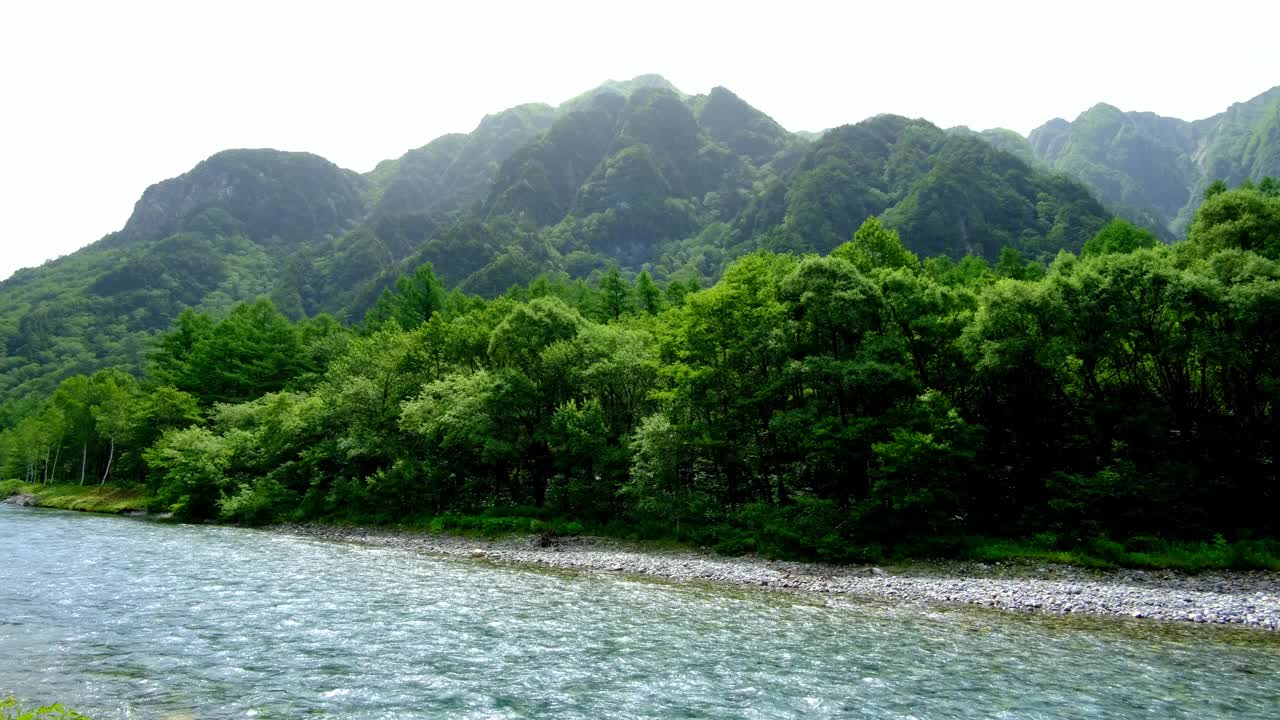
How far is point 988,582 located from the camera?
87.1ft

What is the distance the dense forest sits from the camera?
99.5ft

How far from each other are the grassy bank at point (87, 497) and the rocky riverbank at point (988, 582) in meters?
45.9

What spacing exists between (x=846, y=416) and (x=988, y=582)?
33.6ft

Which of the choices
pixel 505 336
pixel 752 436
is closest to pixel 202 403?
pixel 505 336

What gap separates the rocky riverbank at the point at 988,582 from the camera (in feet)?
74.2

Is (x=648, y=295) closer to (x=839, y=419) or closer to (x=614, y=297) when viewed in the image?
(x=614, y=297)

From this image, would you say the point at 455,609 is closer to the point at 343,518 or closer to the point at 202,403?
the point at 343,518

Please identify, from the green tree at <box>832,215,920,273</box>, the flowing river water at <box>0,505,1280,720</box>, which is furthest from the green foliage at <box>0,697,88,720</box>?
the green tree at <box>832,215,920,273</box>

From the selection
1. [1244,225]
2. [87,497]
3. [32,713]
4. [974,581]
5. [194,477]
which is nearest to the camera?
[32,713]

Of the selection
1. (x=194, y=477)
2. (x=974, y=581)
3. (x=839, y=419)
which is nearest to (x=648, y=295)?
(x=194, y=477)

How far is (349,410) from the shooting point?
171 feet

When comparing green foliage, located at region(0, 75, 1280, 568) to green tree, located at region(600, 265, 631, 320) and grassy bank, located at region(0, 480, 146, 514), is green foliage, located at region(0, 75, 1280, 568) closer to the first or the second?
grassy bank, located at region(0, 480, 146, 514)

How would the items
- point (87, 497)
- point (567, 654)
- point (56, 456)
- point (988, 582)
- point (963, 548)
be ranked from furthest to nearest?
point (56, 456)
point (87, 497)
point (963, 548)
point (988, 582)
point (567, 654)

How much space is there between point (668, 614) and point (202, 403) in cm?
7409
